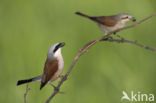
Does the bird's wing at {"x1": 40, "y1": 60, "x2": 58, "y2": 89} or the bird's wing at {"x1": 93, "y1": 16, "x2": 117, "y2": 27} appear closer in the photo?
the bird's wing at {"x1": 40, "y1": 60, "x2": 58, "y2": 89}

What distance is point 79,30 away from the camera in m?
3.61

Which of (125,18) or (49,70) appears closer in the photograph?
(49,70)

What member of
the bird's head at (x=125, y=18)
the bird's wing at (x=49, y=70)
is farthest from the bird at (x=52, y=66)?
the bird's head at (x=125, y=18)

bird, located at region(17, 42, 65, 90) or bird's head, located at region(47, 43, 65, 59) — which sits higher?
bird's head, located at region(47, 43, 65, 59)

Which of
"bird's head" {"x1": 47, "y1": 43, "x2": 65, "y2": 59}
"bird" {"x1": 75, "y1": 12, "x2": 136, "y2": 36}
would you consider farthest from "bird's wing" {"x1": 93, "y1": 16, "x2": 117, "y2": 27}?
"bird's head" {"x1": 47, "y1": 43, "x2": 65, "y2": 59}

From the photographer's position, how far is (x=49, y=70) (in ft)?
7.26

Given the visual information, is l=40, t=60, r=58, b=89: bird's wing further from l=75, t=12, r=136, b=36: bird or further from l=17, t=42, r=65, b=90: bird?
l=75, t=12, r=136, b=36: bird

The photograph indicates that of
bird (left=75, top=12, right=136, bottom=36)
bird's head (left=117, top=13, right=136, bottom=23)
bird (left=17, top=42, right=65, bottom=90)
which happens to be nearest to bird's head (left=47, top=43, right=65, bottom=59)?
bird (left=17, top=42, right=65, bottom=90)

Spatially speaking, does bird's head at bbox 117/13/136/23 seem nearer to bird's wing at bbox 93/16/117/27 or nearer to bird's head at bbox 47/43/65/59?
bird's wing at bbox 93/16/117/27

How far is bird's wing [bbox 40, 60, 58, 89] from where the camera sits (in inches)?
84.1

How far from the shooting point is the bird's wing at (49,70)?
2137mm

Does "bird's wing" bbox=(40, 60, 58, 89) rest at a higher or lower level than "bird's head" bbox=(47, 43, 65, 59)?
lower

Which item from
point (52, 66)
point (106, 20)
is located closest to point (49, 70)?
point (52, 66)

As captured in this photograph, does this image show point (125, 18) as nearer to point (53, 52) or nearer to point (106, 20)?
point (106, 20)
